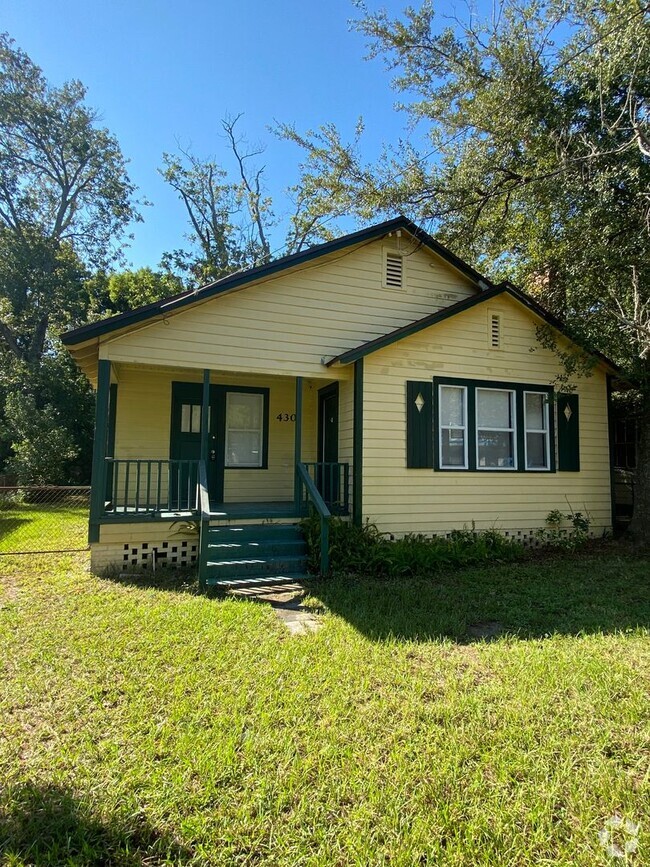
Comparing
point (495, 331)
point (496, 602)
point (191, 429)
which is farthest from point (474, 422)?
point (191, 429)

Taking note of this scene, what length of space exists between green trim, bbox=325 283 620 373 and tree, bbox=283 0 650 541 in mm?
282

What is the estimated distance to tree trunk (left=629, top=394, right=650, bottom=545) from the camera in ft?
28.2

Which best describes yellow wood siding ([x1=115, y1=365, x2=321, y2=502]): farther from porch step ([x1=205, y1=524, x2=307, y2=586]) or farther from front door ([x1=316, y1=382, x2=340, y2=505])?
porch step ([x1=205, y1=524, x2=307, y2=586])

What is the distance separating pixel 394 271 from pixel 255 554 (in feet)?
18.9

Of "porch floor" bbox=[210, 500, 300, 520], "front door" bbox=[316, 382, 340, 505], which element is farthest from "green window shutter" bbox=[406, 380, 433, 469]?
"porch floor" bbox=[210, 500, 300, 520]

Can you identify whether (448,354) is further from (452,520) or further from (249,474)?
(249,474)

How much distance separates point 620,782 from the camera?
2396mm

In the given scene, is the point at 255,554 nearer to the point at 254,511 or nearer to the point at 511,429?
the point at 254,511

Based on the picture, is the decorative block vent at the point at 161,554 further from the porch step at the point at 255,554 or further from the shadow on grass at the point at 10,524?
the shadow on grass at the point at 10,524

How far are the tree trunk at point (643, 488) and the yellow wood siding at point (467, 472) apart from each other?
1.95ft

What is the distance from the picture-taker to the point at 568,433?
9.06 metres

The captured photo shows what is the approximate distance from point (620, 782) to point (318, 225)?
67.9ft

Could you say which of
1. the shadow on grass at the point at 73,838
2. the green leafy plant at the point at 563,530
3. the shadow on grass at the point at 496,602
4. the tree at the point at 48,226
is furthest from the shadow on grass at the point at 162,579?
the tree at the point at 48,226

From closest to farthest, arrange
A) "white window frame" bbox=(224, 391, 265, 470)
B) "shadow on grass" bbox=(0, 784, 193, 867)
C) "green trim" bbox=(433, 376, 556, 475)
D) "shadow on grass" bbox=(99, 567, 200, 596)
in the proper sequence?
"shadow on grass" bbox=(0, 784, 193, 867) < "shadow on grass" bbox=(99, 567, 200, 596) < "green trim" bbox=(433, 376, 556, 475) < "white window frame" bbox=(224, 391, 265, 470)
